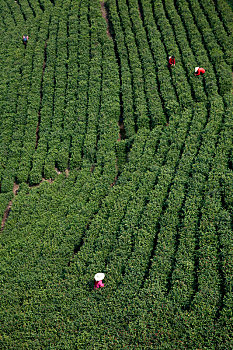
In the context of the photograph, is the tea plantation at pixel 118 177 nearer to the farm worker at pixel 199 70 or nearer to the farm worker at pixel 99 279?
the farm worker at pixel 99 279

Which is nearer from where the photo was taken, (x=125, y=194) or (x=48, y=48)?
(x=125, y=194)

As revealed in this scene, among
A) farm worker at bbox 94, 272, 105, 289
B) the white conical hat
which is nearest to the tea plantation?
farm worker at bbox 94, 272, 105, 289

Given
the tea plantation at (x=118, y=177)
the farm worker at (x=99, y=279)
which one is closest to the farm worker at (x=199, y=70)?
the tea plantation at (x=118, y=177)

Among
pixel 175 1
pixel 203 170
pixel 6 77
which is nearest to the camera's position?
pixel 203 170

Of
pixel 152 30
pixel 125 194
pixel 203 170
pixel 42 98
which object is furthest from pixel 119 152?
pixel 152 30

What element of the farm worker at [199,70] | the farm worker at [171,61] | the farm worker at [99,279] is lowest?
the farm worker at [99,279]

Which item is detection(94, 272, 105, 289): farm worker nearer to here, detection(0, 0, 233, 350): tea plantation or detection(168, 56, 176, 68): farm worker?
detection(0, 0, 233, 350): tea plantation

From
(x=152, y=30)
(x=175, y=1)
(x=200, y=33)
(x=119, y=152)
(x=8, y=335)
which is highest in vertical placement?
(x=175, y=1)

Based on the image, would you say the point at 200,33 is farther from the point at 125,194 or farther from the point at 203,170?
the point at 125,194
